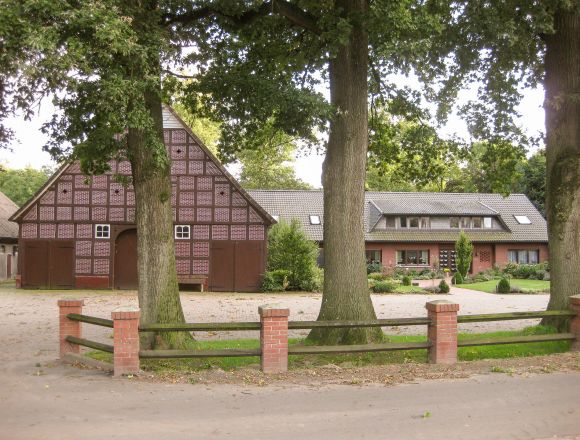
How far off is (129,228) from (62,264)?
3.50 metres

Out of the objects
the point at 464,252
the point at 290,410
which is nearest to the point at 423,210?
the point at 464,252

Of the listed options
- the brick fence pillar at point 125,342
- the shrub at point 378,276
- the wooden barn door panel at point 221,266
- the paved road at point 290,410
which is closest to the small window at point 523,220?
the shrub at point 378,276

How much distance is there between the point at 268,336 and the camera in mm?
9336

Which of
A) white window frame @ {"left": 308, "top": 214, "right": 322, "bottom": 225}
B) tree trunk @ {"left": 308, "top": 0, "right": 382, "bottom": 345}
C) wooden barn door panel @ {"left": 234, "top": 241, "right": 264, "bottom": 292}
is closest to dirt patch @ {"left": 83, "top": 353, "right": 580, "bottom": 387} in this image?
tree trunk @ {"left": 308, "top": 0, "right": 382, "bottom": 345}

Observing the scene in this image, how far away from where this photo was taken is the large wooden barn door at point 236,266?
28812 mm

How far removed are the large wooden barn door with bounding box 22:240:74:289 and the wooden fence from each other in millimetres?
18983

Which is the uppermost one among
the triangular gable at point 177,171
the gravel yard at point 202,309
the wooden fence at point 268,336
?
the triangular gable at point 177,171

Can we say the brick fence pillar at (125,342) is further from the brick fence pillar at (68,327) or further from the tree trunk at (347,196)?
the tree trunk at (347,196)

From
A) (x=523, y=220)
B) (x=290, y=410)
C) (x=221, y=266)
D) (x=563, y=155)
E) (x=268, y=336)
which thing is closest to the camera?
(x=290, y=410)

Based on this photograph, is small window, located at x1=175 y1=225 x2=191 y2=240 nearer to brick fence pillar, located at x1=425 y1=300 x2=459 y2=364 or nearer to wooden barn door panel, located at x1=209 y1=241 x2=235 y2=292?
wooden barn door panel, located at x1=209 y1=241 x2=235 y2=292

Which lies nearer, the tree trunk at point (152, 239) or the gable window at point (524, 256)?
the tree trunk at point (152, 239)

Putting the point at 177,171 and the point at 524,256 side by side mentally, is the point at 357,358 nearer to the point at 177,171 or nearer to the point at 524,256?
the point at 177,171

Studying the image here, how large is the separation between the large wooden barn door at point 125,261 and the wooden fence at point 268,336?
60.7 feet

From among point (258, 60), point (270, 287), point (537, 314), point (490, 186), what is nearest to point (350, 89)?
point (258, 60)
